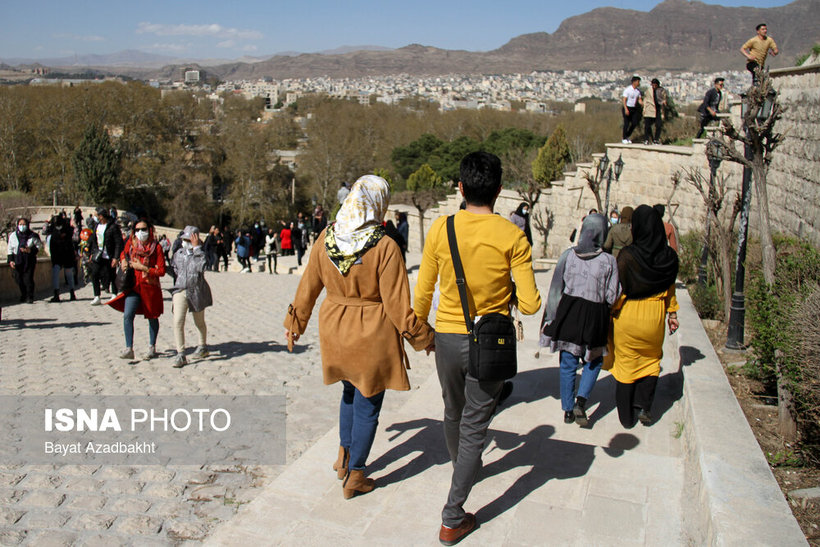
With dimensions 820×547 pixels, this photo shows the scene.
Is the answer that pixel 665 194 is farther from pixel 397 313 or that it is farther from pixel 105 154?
pixel 105 154

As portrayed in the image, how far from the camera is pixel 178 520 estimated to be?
11.5 feet

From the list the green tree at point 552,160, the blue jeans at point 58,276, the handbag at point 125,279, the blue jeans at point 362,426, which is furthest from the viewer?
the green tree at point 552,160

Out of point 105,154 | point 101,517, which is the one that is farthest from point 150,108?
point 101,517

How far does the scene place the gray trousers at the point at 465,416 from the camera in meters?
3.14

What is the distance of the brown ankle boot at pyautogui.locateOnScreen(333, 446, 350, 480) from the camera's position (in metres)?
3.70

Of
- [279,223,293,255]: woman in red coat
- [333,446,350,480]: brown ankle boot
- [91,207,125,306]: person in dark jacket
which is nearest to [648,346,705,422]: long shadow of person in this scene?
[333,446,350,480]: brown ankle boot

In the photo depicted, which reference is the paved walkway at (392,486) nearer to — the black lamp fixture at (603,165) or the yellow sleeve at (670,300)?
the yellow sleeve at (670,300)

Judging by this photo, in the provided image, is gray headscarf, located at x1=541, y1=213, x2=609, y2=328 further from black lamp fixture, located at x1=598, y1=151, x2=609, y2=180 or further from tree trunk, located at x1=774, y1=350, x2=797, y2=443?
black lamp fixture, located at x1=598, y1=151, x2=609, y2=180

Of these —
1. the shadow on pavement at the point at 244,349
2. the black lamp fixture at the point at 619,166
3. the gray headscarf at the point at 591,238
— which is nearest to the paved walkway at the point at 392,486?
the gray headscarf at the point at 591,238

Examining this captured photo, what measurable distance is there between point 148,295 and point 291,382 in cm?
181

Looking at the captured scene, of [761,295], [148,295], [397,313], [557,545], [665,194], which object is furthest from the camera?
[665,194]

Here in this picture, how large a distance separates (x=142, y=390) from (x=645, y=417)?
13.5 ft

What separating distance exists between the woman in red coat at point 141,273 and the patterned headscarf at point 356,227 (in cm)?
385

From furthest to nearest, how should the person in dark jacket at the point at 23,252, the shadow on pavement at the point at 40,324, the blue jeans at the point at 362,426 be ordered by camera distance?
1. the person in dark jacket at the point at 23,252
2. the shadow on pavement at the point at 40,324
3. the blue jeans at the point at 362,426
